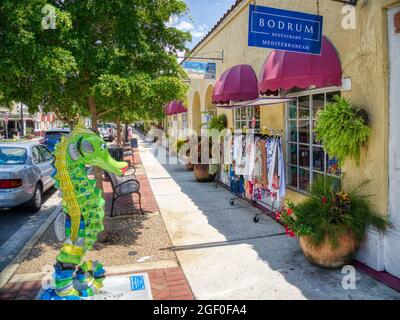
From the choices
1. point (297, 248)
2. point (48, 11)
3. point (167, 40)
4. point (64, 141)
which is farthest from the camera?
point (167, 40)

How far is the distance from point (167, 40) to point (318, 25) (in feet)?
10.7

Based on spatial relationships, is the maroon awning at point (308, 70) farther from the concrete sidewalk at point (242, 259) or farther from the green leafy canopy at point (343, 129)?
the concrete sidewalk at point (242, 259)

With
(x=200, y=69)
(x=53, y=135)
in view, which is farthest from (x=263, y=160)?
(x=53, y=135)

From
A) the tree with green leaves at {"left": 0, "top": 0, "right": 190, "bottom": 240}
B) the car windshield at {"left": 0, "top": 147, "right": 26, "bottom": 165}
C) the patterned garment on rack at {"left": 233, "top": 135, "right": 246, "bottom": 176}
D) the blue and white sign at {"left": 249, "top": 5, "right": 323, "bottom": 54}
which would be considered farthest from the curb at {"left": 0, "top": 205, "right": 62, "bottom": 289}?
the blue and white sign at {"left": 249, "top": 5, "right": 323, "bottom": 54}

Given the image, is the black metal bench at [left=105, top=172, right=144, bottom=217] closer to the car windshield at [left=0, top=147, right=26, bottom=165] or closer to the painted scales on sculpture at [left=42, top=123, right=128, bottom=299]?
the car windshield at [left=0, top=147, right=26, bottom=165]

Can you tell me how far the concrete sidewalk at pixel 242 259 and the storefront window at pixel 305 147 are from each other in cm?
106

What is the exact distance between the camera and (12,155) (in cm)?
803

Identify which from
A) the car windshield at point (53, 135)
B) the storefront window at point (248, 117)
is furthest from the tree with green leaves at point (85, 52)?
the car windshield at point (53, 135)

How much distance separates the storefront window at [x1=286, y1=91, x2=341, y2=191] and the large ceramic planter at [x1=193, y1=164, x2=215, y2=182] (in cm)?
451

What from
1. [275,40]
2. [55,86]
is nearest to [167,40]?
[55,86]

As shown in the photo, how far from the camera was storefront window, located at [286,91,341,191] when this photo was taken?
565 cm

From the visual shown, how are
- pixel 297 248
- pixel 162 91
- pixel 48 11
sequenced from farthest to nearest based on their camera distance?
pixel 162 91
pixel 297 248
pixel 48 11
